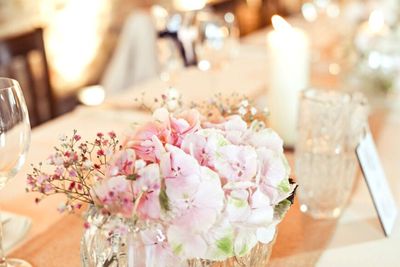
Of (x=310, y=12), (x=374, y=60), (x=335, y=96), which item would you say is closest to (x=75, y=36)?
(x=310, y=12)

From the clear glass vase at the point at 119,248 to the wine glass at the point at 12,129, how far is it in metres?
0.18

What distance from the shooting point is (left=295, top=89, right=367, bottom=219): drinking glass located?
36.8 inches

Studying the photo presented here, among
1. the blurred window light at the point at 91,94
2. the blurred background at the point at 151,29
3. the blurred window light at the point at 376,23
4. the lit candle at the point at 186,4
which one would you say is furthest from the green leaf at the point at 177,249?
the lit candle at the point at 186,4

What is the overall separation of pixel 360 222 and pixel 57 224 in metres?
0.48

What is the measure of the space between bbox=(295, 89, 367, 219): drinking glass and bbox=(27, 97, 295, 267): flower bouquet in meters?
0.29

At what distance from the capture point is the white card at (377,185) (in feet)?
2.91

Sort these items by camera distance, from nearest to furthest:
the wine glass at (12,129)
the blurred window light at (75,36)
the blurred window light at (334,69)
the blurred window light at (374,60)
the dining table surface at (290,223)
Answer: the wine glass at (12,129), the dining table surface at (290,223), the blurred window light at (374,60), the blurred window light at (334,69), the blurred window light at (75,36)

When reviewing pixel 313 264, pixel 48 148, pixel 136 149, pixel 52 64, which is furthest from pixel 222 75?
pixel 52 64

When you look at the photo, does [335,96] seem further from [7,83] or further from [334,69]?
[334,69]

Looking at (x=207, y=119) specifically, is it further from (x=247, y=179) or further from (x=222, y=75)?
(x=222, y=75)

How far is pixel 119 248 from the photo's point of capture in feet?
2.02

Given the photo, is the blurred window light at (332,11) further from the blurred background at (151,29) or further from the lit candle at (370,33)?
the lit candle at (370,33)

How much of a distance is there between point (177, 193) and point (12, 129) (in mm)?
262

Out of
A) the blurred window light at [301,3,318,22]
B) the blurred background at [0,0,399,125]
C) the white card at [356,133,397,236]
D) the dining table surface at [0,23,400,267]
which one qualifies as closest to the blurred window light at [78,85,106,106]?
the blurred background at [0,0,399,125]
